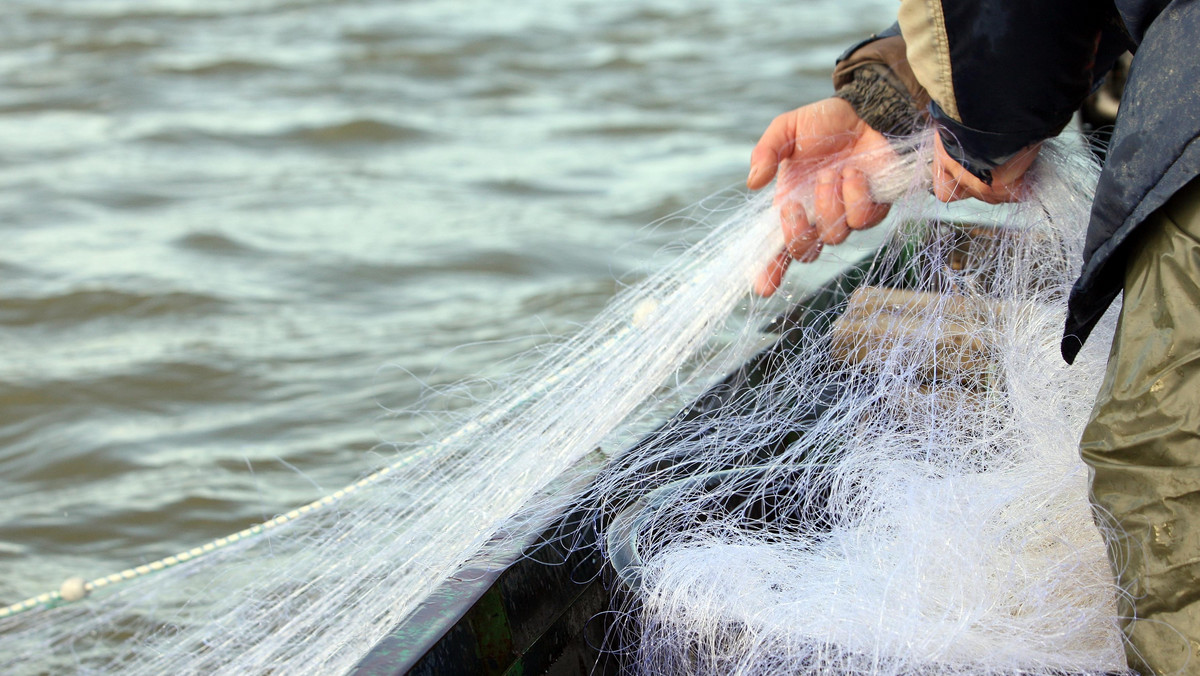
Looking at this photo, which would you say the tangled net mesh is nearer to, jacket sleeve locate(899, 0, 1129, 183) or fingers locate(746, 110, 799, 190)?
fingers locate(746, 110, 799, 190)

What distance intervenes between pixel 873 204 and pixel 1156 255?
2.68 ft

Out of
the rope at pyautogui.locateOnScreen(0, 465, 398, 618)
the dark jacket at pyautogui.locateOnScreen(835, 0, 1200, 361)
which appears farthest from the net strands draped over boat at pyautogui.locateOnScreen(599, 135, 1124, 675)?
the rope at pyautogui.locateOnScreen(0, 465, 398, 618)

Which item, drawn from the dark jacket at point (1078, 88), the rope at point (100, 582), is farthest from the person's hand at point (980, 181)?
the rope at point (100, 582)

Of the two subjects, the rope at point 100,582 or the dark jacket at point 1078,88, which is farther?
the rope at point 100,582

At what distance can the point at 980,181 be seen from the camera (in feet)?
5.72

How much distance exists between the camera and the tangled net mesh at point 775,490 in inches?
53.2

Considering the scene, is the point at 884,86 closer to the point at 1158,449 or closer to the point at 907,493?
the point at 907,493

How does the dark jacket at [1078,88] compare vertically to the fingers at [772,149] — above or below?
above

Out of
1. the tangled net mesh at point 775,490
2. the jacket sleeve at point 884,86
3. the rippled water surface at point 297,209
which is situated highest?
the jacket sleeve at point 884,86

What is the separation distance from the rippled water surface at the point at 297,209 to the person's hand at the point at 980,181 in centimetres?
133

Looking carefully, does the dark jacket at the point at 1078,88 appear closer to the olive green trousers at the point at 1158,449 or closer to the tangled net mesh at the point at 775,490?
the olive green trousers at the point at 1158,449

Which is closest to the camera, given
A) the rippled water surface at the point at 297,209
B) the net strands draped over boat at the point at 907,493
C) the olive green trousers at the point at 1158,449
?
the olive green trousers at the point at 1158,449

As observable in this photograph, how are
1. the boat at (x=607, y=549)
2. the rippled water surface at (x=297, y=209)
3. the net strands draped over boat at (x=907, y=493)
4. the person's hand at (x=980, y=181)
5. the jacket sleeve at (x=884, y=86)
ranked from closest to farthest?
the net strands draped over boat at (x=907, y=493)
the boat at (x=607, y=549)
the person's hand at (x=980, y=181)
the jacket sleeve at (x=884, y=86)
the rippled water surface at (x=297, y=209)

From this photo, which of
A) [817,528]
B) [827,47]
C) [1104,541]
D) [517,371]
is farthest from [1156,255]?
[827,47]
